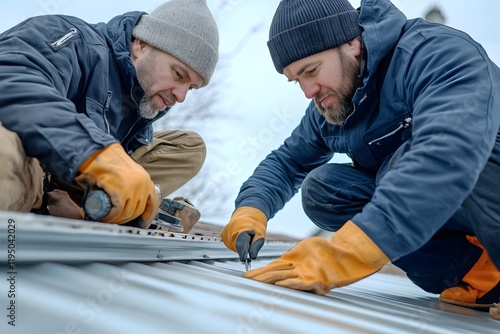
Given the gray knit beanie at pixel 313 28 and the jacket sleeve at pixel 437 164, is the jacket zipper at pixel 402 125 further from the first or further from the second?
the gray knit beanie at pixel 313 28

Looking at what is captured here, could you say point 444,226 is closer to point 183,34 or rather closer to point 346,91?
point 346,91

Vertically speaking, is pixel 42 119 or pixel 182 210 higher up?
pixel 42 119

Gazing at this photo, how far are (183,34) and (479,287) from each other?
1.78 meters

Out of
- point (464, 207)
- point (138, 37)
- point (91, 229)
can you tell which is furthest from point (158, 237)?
point (138, 37)

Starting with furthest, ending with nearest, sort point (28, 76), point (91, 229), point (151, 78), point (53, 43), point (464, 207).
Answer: point (151, 78)
point (53, 43)
point (464, 207)
point (28, 76)
point (91, 229)

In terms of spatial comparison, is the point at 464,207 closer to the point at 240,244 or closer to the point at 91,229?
the point at 240,244

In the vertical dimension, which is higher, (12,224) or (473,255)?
(12,224)

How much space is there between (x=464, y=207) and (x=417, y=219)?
0.39 meters

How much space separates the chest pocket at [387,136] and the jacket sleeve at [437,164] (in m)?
0.38

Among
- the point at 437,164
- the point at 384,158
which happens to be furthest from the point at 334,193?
the point at 437,164

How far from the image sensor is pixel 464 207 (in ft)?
5.40

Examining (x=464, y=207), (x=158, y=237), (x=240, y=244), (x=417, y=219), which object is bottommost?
(x=240, y=244)

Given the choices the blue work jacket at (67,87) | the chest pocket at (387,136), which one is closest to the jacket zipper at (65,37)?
the blue work jacket at (67,87)

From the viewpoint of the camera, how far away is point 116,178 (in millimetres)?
1389
